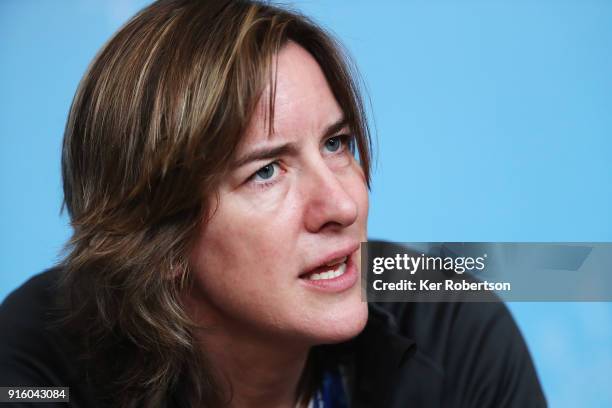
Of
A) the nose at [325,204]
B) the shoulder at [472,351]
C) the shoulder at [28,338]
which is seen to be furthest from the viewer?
the shoulder at [472,351]

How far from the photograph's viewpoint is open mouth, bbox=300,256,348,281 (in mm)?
1668

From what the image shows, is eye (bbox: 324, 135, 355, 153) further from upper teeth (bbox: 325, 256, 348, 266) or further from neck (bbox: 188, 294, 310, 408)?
neck (bbox: 188, 294, 310, 408)

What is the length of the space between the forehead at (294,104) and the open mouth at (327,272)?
0.86 ft

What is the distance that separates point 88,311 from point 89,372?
0.47 ft

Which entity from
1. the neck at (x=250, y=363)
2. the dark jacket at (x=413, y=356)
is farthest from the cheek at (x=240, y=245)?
the dark jacket at (x=413, y=356)

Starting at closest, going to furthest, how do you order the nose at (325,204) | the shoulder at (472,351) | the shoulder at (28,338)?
1. the nose at (325,204)
2. the shoulder at (28,338)
3. the shoulder at (472,351)

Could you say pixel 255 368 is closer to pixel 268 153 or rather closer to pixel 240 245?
pixel 240 245

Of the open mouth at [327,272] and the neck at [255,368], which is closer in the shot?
the open mouth at [327,272]

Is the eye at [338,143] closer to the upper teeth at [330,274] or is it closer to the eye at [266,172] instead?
the eye at [266,172]

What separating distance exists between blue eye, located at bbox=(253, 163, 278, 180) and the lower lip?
8.5 inches

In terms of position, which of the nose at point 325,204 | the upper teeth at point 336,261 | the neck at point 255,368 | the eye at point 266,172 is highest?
the eye at point 266,172

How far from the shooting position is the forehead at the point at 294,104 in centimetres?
162

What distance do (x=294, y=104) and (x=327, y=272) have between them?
34 cm

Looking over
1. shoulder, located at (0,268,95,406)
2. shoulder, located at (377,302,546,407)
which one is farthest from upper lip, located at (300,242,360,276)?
shoulder, located at (0,268,95,406)
